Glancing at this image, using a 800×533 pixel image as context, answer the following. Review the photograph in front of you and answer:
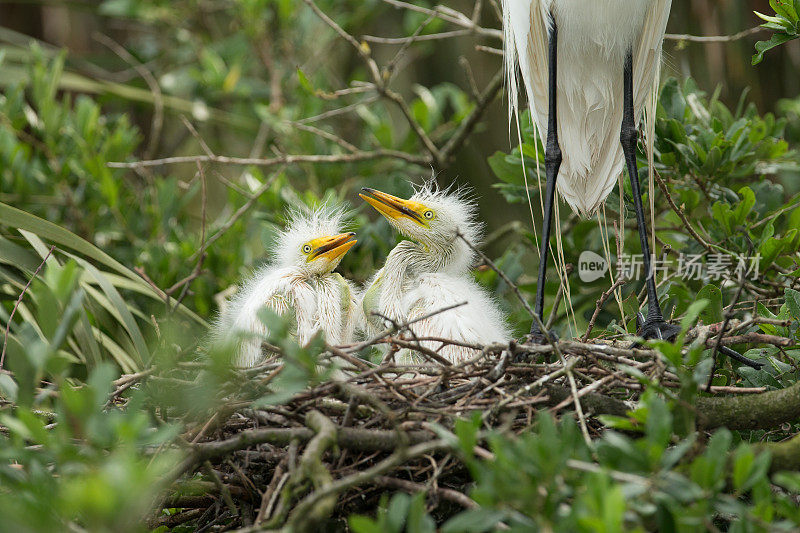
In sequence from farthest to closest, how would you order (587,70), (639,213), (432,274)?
1. (587,70)
2. (432,274)
3. (639,213)

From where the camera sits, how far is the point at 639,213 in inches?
70.6

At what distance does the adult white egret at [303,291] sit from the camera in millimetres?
1737

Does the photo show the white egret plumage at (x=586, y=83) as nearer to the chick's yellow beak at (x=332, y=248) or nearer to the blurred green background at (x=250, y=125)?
the blurred green background at (x=250, y=125)

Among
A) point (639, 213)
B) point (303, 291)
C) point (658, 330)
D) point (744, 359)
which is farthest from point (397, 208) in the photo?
point (744, 359)

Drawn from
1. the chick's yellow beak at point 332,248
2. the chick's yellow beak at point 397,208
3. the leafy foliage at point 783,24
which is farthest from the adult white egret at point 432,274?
the leafy foliage at point 783,24

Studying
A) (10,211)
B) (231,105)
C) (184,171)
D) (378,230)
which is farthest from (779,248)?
(184,171)

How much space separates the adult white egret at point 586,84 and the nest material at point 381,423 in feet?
1.35

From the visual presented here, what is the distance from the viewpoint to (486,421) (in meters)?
1.21

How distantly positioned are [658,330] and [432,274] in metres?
0.56

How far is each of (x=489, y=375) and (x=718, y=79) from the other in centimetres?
194

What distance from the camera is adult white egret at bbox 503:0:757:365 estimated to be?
1846 millimetres

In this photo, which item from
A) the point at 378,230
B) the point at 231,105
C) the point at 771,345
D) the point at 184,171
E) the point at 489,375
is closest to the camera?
the point at 489,375

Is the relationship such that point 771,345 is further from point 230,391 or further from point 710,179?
point 230,391

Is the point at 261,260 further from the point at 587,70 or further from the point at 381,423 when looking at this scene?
the point at 381,423
